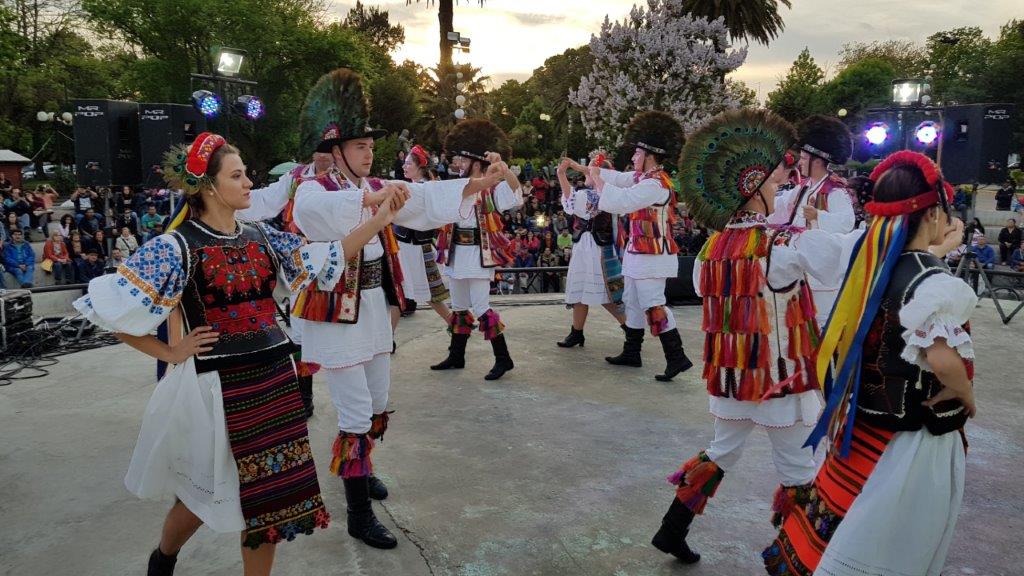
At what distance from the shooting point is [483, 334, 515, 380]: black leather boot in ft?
21.7

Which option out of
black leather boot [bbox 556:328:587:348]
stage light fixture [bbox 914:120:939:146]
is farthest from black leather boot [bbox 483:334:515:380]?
stage light fixture [bbox 914:120:939:146]

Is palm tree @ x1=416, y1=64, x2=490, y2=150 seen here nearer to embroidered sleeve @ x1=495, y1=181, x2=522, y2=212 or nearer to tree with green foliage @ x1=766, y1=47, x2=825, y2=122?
tree with green foliage @ x1=766, y1=47, x2=825, y2=122

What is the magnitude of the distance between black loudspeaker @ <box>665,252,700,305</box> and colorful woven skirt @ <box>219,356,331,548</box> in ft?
26.6

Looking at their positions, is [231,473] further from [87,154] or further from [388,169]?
[388,169]

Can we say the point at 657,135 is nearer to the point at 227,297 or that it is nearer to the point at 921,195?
the point at 921,195

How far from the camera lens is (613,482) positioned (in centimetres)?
441

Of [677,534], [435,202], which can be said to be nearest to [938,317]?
[677,534]

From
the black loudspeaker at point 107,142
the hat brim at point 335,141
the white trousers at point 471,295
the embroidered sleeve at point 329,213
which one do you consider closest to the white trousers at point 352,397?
the embroidered sleeve at point 329,213

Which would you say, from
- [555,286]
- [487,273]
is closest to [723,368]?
[487,273]

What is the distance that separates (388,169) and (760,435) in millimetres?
32170

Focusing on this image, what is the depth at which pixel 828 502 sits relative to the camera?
8.50ft

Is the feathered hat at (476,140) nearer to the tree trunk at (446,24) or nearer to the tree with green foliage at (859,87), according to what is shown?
the tree trunk at (446,24)

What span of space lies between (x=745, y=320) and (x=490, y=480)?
191 centimetres

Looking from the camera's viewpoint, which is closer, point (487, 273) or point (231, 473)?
point (231, 473)
